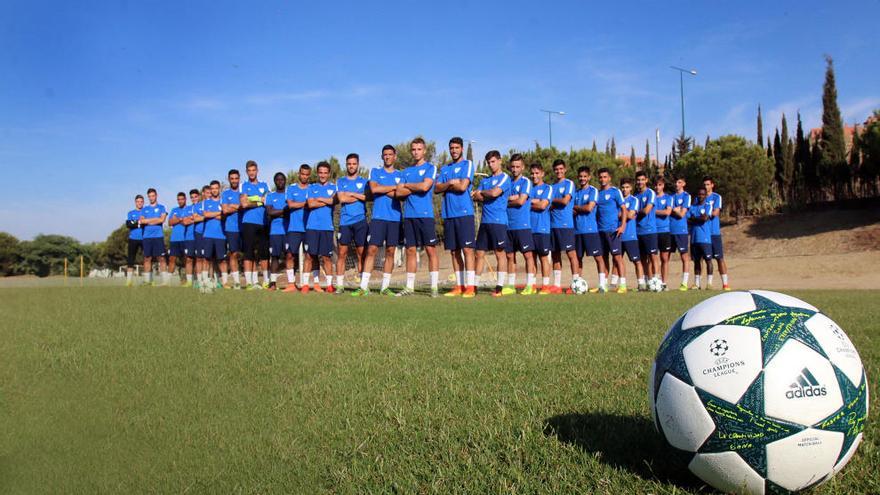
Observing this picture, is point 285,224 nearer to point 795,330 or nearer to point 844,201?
point 795,330

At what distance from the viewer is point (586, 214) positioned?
1566cm

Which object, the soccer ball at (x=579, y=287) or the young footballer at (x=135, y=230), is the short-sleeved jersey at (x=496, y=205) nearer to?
the soccer ball at (x=579, y=287)

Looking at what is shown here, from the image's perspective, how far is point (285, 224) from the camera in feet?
53.6

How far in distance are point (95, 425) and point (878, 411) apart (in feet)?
17.1

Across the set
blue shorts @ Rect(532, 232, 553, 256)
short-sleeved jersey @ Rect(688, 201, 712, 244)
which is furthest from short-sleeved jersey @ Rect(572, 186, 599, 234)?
short-sleeved jersey @ Rect(688, 201, 712, 244)

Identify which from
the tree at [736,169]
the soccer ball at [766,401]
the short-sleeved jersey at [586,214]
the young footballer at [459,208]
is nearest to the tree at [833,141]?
the tree at [736,169]

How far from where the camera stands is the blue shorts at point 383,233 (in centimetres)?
1355

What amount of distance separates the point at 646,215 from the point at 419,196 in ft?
22.1

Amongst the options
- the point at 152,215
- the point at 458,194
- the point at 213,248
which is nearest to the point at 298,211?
the point at 213,248

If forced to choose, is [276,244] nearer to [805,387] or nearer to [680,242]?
[680,242]

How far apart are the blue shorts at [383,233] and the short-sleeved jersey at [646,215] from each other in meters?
6.96

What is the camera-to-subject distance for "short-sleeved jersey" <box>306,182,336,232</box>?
15211 millimetres

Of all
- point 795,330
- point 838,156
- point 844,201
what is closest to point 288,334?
point 795,330

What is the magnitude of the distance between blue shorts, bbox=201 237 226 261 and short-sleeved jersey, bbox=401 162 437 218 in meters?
6.97
